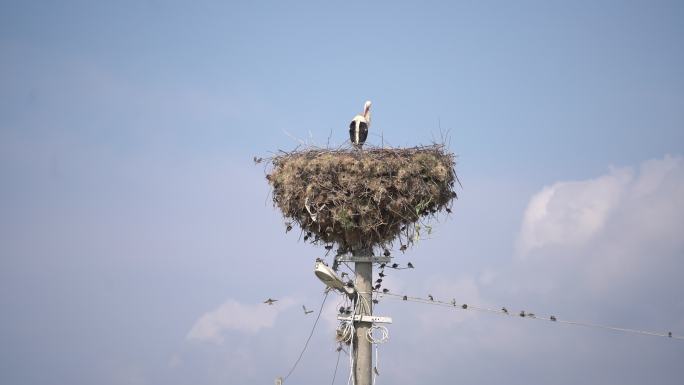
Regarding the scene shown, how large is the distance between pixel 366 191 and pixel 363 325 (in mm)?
2107

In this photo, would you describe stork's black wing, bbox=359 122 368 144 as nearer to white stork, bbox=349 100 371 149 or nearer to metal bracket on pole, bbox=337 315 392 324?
white stork, bbox=349 100 371 149

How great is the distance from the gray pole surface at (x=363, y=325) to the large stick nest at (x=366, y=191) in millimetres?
369

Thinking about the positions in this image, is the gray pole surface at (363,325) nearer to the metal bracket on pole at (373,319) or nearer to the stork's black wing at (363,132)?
the metal bracket on pole at (373,319)

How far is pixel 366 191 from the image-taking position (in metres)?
12.6

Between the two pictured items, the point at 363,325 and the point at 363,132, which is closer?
the point at 363,325

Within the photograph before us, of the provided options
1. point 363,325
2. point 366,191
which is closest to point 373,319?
point 363,325

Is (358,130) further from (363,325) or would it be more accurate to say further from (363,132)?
(363,325)

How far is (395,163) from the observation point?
1267cm

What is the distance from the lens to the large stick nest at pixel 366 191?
12609 millimetres

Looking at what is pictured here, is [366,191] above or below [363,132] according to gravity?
below

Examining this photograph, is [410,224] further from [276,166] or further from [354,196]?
[276,166]

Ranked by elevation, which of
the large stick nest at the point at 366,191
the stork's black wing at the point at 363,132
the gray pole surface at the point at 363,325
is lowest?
the gray pole surface at the point at 363,325

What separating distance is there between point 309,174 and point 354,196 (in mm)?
774

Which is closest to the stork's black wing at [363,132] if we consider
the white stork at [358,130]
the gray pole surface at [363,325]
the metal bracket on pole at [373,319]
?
the white stork at [358,130]
